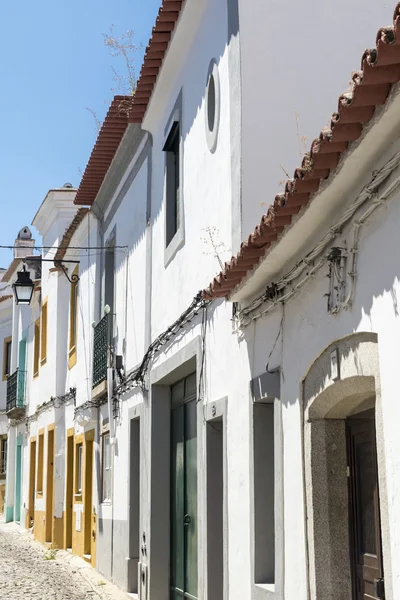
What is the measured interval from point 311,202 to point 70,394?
15281mm

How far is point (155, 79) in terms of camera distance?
1084 cm

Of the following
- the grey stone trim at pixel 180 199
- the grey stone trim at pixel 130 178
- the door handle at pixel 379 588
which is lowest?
the door handle at pixel 379 588

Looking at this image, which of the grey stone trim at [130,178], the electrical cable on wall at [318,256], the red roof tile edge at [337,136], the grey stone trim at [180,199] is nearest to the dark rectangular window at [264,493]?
the electrical cable on wall at [318,256]

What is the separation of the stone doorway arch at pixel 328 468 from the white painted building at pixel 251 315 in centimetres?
1

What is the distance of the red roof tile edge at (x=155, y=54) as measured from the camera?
9.35 metres

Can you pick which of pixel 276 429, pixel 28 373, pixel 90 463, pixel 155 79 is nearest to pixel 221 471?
pixel 276 429

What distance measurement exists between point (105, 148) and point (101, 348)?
356 centimetres

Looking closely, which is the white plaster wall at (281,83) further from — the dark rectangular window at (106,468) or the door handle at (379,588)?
the dark rectangular window at (106,468)

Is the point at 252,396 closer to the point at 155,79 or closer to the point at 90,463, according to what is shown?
the point at 155,79

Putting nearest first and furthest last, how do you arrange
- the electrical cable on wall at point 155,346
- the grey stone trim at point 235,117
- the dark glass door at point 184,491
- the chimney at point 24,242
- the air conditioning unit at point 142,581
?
the grey stone trim at point 235,117 < the electrical cable on wall at point 155,346 < the dark glass door at point 184,491 < the air conditioning unit at point 142,581 < the chimney at point 24,242

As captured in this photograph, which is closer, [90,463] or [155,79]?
[155,79]

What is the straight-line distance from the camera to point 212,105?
29.0 feet

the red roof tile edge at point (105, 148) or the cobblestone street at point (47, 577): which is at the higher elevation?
the red roof tile edge at point (105, 148)

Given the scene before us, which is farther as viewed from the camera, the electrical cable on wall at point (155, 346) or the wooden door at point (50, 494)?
the wooden door at point (50, 494)
